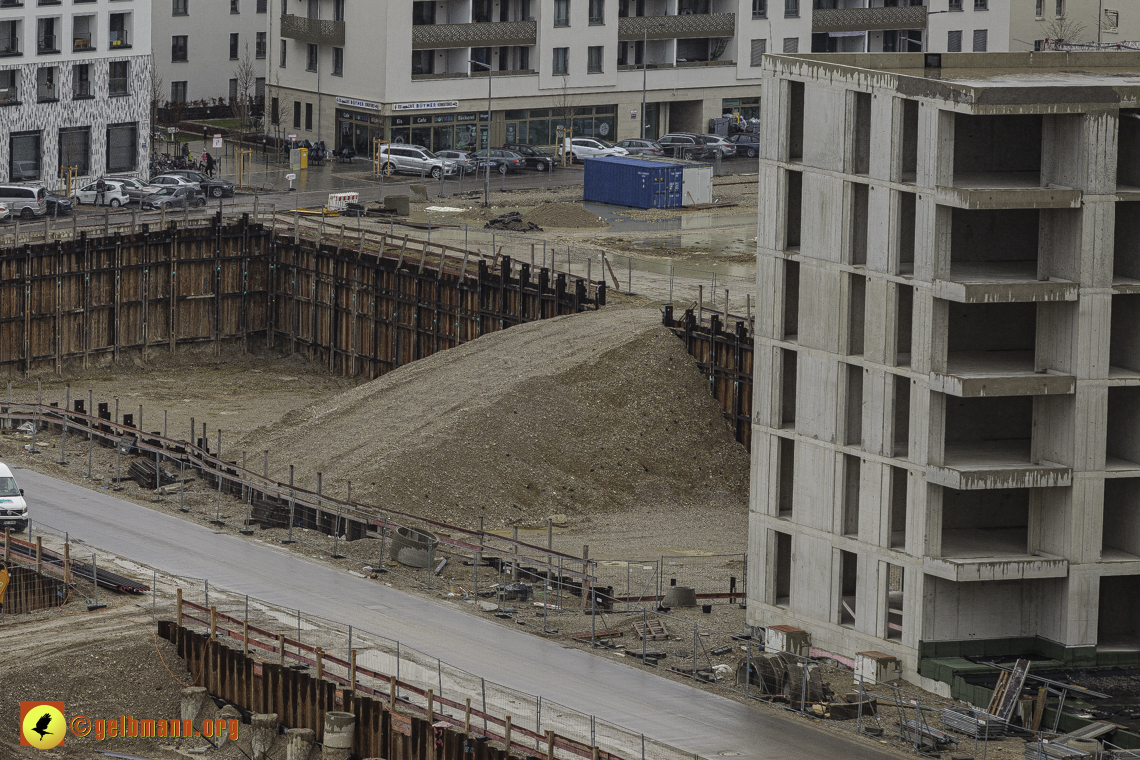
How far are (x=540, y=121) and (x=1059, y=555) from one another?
303 ft

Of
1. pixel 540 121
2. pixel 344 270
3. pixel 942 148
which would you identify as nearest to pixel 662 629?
pixel 942 148

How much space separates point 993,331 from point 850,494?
496 cm

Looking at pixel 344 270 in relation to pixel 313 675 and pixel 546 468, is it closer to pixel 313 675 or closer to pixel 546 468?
pixel 546 468

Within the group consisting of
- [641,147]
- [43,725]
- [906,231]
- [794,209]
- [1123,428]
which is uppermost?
[641,147]

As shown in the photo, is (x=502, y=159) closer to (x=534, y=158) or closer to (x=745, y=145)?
(x=534, y=158)

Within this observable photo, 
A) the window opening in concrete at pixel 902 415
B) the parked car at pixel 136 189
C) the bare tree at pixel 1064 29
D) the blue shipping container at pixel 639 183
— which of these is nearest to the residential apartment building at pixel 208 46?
the parked car at pixel 136 189

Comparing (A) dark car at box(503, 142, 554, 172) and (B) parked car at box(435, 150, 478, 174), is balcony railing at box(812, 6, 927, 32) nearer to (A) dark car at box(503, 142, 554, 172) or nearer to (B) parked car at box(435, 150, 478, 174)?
(A) dark car at box(503, 142, 554, 172)

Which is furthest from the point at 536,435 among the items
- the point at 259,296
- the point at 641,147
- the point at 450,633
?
the point at 641,147

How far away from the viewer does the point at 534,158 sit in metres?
127

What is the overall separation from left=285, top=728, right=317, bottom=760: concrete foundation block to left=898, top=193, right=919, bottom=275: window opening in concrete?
16.1 m

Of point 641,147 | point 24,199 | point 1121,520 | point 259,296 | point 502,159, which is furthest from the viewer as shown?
point 641,147

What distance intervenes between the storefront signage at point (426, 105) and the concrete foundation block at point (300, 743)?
86849 millimetres

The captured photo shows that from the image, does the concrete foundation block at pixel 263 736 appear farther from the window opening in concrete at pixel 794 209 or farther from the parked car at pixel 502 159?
the parked car at pixel 502 159

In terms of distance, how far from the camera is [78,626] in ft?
159
